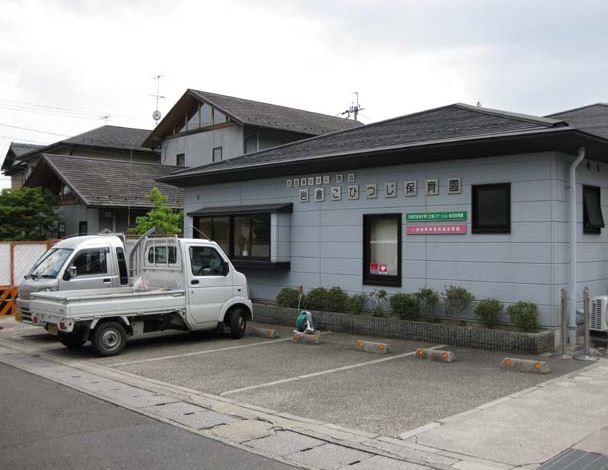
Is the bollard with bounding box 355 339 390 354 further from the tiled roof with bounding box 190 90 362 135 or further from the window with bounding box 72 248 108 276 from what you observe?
the tiled roof with bounding box 190 90 362 135

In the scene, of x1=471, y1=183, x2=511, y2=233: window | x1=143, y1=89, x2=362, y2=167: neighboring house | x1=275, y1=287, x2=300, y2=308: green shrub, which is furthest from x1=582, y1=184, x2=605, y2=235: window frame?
x1=143, y1=89, x2=362, y2=167: neighboring house

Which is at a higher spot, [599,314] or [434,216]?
[434,216]

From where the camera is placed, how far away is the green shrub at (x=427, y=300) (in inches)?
478

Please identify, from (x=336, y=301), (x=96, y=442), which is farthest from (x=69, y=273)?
(x=96, y=442)

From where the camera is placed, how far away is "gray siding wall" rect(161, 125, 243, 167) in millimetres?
28156

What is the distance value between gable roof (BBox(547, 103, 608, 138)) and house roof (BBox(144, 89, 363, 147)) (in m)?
13.5

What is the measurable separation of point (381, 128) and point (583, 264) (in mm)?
6265

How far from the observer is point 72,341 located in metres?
11.9

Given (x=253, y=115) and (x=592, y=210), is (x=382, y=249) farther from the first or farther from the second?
(x=253, y=115)

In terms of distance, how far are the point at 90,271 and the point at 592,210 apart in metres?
10.7

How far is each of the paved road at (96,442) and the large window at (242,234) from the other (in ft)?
28.4

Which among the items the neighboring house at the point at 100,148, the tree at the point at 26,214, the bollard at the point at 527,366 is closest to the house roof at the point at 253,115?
the neighboring house at the point at 100,148

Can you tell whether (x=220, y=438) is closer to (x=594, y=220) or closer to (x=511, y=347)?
(x=511, y=347)

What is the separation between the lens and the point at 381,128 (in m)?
15.8
